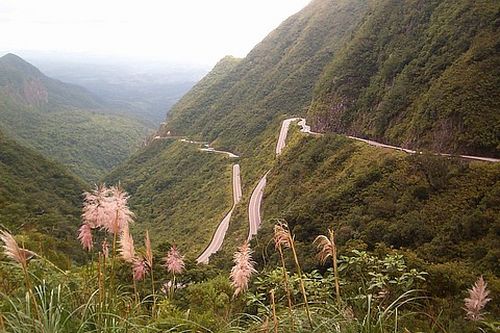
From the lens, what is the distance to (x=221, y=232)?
53094 millimetres

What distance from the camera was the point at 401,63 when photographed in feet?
177

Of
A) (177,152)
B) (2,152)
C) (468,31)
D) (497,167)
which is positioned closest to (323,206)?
(497,167)

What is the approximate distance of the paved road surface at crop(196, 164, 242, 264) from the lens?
4639 cm

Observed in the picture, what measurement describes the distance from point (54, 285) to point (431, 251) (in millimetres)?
21900

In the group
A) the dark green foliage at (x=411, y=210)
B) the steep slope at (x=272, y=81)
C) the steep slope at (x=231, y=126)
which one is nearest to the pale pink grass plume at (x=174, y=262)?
the dark green foliage at (x=411, y=210)

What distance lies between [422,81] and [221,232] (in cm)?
2737

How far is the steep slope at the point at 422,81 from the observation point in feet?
120

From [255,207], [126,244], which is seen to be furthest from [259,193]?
[126,244]

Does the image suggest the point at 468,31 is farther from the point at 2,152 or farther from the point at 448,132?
the point at 2,152

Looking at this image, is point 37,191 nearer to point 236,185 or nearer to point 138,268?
point 236,185

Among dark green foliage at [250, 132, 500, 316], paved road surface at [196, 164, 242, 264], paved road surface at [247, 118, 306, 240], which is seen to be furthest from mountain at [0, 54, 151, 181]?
dark green foliage at [250, 132, 500, 316]

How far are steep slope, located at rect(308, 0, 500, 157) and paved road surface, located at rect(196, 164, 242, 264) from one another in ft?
48.3

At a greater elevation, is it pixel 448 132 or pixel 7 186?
pixel 448 132

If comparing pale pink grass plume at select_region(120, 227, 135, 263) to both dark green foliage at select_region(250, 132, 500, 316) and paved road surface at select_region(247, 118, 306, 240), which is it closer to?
dark green foliage at select_region(250, 132, 500, 316)
